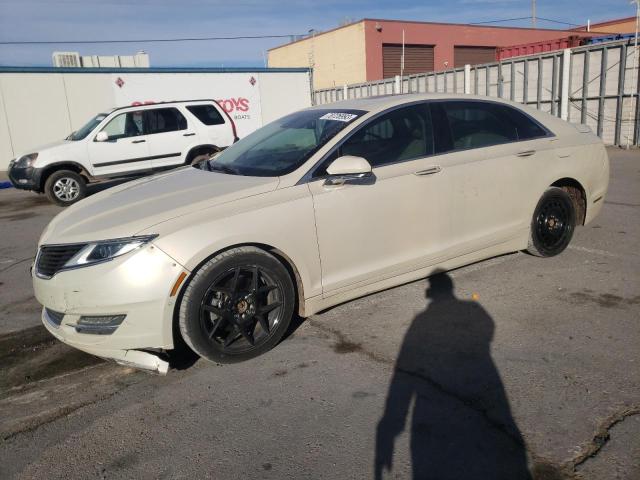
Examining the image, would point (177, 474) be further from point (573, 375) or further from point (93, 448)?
point (573, 375)

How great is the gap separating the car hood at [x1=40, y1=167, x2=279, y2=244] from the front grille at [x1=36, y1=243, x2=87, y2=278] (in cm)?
4

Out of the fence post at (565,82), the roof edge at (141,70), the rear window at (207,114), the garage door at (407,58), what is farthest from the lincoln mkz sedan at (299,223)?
the garage door at (407,58)

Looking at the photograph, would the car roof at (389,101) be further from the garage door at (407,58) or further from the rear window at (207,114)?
the garage door at (407,58)

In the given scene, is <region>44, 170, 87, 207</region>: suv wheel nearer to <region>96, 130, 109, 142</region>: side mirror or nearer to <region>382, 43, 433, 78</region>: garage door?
<region>96, 130, 109, 142</region>: side mirror

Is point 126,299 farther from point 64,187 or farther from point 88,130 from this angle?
point 88,130

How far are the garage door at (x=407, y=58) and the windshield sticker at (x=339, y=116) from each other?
2990 centimetres

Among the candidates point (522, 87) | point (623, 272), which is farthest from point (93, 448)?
point (522, 87)

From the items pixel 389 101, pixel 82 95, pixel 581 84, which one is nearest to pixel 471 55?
pixel 581 84

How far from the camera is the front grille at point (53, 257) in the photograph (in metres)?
3.14

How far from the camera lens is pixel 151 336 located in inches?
121

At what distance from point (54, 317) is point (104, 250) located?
683 mm

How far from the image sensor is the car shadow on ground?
2344 millimetres

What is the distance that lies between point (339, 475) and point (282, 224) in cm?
158

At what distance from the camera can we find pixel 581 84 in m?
14.7
